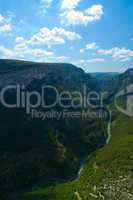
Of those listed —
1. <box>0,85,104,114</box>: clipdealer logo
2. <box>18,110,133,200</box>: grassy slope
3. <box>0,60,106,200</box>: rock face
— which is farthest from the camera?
<box>0,85,104,114</box>: clipdealer logo

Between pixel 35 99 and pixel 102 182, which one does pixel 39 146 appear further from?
pixel 102 182

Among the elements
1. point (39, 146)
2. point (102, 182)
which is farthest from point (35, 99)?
point (102, 182)

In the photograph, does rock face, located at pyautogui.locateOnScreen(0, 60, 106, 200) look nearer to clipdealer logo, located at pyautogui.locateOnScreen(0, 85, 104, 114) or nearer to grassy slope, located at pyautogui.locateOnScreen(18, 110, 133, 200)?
clipdealer logo, located at pyautogui.locateOnScreen(0, 85, 104, 114)

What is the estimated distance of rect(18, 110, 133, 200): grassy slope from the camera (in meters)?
82.2

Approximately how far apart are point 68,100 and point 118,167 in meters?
84.4

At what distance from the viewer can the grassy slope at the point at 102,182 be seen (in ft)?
270

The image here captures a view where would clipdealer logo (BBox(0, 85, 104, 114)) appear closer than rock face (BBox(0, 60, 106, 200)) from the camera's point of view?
No

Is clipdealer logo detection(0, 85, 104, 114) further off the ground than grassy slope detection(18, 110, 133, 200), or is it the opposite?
clipdealer logo detection(0, 85, 104, 114)

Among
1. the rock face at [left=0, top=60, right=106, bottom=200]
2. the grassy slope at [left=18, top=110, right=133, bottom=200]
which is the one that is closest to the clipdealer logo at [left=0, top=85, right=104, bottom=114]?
the rock face at [left=0, top=60, right=106, bottom=200]

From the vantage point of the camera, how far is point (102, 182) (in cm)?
9075

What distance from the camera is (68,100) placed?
185 m

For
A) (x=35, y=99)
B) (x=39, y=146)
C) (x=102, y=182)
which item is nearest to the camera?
(x=102, y=182)

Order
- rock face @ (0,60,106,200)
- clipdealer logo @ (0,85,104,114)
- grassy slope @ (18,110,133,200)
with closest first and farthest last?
grassy slope @ (18,110,133,200)
rock face @ (0,60,106,200)
clipdealer logo @ (0,85,104,114)

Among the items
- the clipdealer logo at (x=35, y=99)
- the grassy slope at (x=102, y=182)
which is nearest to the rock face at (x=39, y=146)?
the clipdealer logo at (x=35, y=99)
